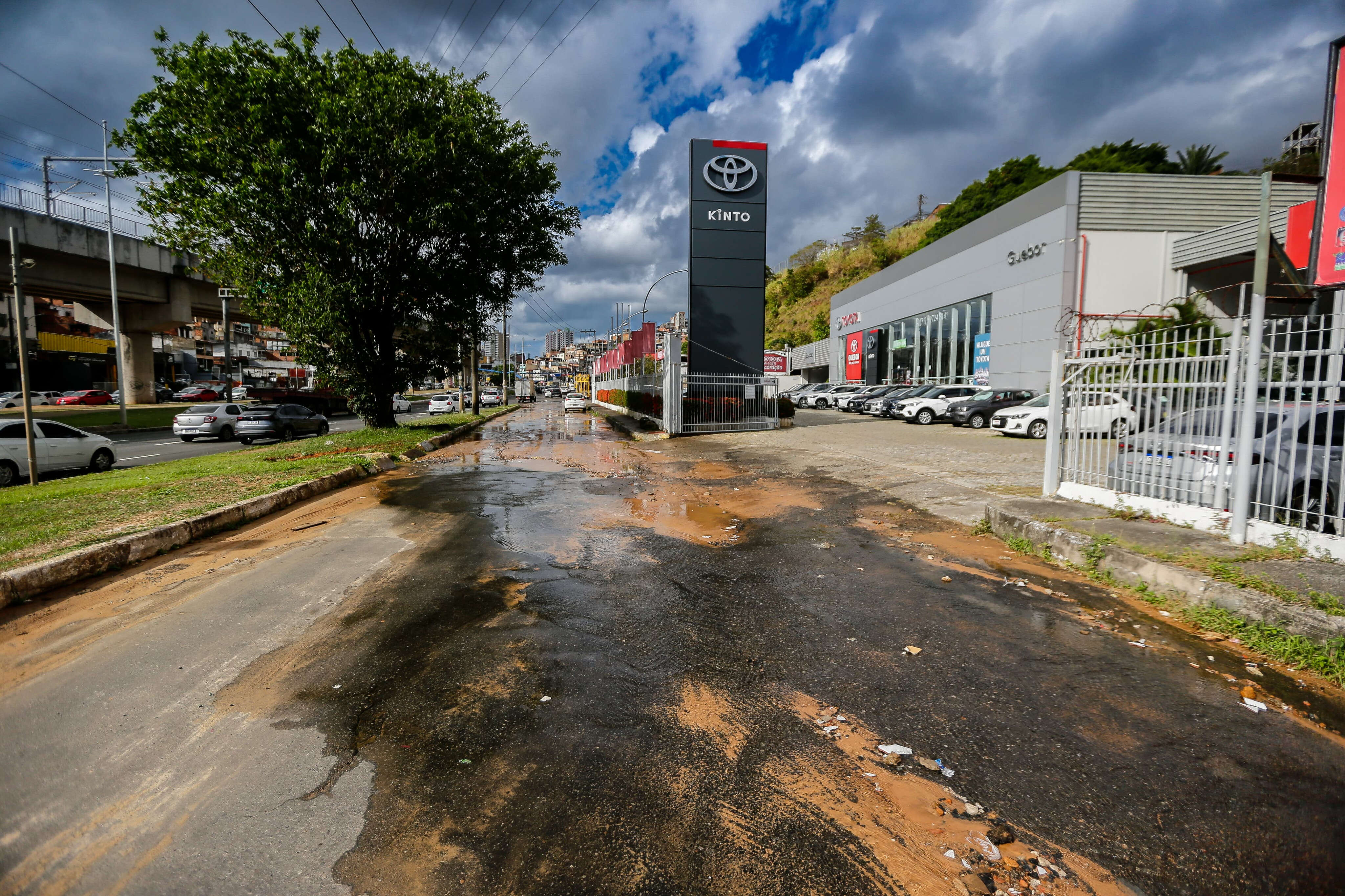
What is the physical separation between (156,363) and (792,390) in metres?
70.7

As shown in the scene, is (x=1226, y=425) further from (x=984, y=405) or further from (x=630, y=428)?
(x=630, y=428)

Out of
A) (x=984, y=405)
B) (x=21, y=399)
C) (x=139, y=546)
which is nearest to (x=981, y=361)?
(x=984, y=405)

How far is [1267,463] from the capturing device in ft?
18.5

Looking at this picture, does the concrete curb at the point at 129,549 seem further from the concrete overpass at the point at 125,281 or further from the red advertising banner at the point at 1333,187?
the concrete overpass at the point at 125,281

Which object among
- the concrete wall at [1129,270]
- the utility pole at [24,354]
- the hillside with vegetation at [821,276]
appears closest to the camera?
the utility pole at [24,354]

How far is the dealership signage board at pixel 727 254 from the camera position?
24219 mm

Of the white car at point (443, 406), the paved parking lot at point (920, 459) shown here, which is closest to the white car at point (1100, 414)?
the paved parking lot at point (920, 459)

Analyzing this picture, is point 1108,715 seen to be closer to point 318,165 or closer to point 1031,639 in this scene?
point 1031,639

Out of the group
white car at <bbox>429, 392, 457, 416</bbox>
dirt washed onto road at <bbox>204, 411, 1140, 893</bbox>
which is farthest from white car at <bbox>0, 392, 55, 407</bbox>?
dirt washed onto road at <bbox>204, 411, 1140, 893</bbox>

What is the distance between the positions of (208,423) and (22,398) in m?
24.6

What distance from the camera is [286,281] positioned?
62.1 ft

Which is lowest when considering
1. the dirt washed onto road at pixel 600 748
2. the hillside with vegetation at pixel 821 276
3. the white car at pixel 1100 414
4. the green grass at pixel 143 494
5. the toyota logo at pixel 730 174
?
the dirt washed onto road at pixel 600 748

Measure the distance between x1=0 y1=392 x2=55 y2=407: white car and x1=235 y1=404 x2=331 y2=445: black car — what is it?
24.0m

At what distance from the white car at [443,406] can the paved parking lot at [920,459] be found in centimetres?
2753
